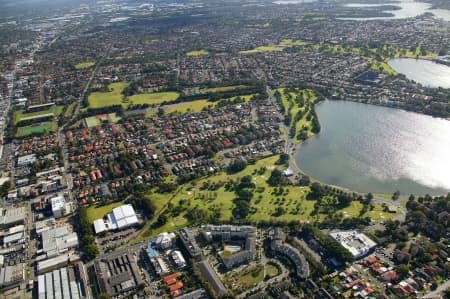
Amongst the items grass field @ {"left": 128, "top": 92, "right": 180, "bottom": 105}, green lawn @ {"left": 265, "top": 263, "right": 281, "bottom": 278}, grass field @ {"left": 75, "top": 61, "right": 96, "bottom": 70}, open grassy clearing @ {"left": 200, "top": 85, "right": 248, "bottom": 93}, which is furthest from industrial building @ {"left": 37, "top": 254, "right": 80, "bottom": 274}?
grass field @ {"left": 75, "top": 61, "right": 96, "bottom": 70}

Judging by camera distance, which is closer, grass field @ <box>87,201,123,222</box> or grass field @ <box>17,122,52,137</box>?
grass field @ <box>87,201,123,222</box>

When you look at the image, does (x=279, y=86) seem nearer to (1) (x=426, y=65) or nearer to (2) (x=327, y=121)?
(2) (x=327, y=121)

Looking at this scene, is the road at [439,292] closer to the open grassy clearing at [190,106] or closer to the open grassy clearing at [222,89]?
the open grassy clearing at [190,106]

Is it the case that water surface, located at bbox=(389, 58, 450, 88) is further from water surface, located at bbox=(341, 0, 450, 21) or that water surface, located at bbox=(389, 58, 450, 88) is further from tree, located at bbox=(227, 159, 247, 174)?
water surface, located at bbox=(341, 0, 450, 21)

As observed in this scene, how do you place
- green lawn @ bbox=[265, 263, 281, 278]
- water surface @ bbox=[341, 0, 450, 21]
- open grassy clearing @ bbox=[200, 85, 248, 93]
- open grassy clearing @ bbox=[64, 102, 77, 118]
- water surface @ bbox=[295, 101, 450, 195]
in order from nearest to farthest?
green lawn @ bbox=[265, 263, 281, 278]
water surface @ bbox=[295, 101, 450, 195]
open grassy clearing @ bbox=[64, 102, 77, 118]
open grassy clearing @ bbox=[200, 85, 248, 93]
water surface @ bbox=[341, 0, 450, 21]

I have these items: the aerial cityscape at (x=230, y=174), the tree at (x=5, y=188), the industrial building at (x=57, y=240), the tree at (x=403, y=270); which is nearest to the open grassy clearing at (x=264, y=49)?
the aerial cityscape at (x=230, y=174)

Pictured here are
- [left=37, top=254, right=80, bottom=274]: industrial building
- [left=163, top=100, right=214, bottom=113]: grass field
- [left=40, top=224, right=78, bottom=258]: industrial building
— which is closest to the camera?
[left=37, top=254, right=80, bottom=274]: industrial building
